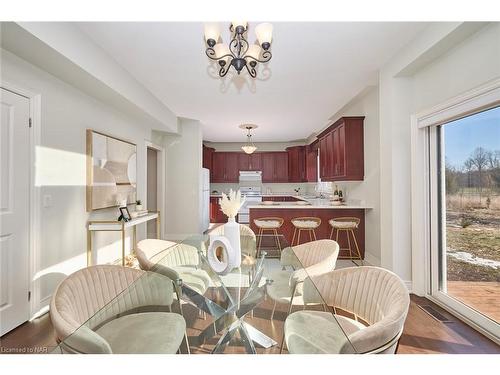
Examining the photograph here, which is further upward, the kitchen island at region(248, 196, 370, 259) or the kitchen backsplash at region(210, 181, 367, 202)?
the kitchen backsplash at region(210, 181, 367, 202)

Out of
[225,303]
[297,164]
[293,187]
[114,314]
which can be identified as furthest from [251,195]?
[114,314]

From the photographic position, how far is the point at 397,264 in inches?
110

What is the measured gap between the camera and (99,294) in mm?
1420

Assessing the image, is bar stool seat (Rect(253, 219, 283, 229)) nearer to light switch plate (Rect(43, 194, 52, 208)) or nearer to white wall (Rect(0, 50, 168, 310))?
white wall (Rect(0, 50, 168, 310))

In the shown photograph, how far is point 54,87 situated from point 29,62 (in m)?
0.33

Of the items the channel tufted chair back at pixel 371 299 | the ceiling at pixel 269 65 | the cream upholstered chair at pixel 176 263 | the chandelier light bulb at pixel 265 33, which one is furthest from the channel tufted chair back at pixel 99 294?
the ceiling at pixel 269 65

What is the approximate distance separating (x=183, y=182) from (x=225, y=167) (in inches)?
102

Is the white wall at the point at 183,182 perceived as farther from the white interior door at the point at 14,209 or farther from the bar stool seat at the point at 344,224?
the white interior door at the point at 14,209

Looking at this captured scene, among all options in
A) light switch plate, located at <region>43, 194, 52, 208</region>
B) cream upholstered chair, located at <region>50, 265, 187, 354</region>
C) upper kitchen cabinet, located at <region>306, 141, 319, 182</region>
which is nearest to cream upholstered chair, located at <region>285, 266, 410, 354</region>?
cream upholstered chair, located at <region>50, 265, 187, 354</region>

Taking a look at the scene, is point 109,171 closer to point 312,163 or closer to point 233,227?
point 233,227

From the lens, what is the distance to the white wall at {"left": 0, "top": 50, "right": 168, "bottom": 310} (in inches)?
92.7

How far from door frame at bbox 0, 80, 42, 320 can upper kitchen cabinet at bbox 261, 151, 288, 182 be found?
20.3 ft
